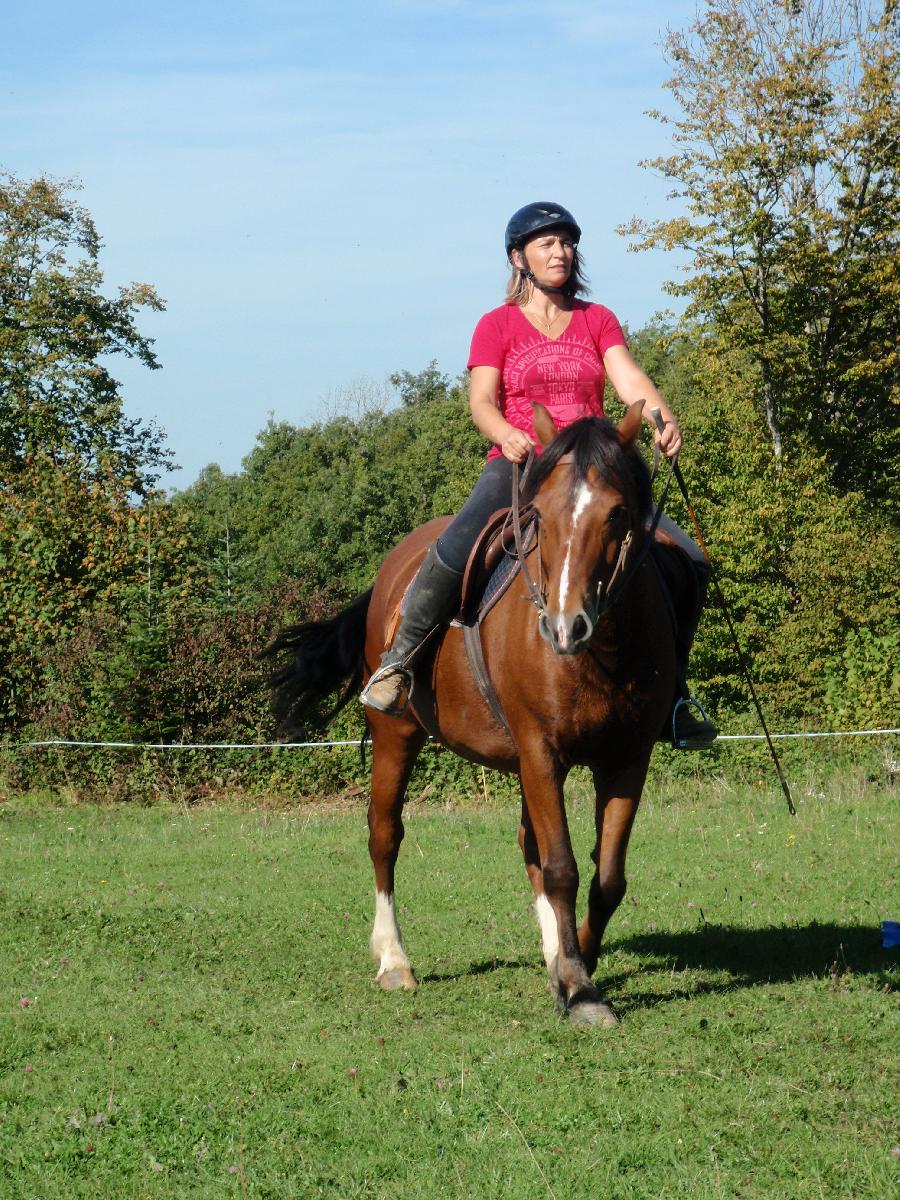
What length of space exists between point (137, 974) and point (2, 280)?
3784cm

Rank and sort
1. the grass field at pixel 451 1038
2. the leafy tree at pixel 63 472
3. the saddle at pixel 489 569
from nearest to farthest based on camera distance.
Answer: the grass field at pixel 451 1038 → the saddle at pixel 489 569 → the leafy tree at pixel 63 472

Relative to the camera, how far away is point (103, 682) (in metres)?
18.4

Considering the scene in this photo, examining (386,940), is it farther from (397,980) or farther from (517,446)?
(517,446)

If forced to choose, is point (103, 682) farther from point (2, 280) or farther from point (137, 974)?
point (2, 280)

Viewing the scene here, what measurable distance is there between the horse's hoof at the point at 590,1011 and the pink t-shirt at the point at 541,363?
2.54 metres

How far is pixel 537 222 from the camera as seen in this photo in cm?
638

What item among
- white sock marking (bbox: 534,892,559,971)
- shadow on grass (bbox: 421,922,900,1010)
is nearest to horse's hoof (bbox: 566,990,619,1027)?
shadow on grass (bbox: 421,922,900,1010)

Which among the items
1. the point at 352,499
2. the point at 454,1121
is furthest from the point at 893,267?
the point at 352,499

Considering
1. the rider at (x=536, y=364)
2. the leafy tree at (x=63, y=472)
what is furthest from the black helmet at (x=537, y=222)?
the leafy tree at (x=63, y=472)

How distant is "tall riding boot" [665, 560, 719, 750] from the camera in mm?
6547

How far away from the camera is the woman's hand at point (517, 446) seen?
5.88 meters

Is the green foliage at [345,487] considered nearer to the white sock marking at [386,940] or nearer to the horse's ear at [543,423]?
the white sock marking at [386,940]

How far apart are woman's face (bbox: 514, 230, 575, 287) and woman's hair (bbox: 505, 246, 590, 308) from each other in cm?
8

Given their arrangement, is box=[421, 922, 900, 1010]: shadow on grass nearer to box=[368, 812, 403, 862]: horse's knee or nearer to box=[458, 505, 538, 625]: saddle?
box=[368, 812, 403, 862]: horse's knee
